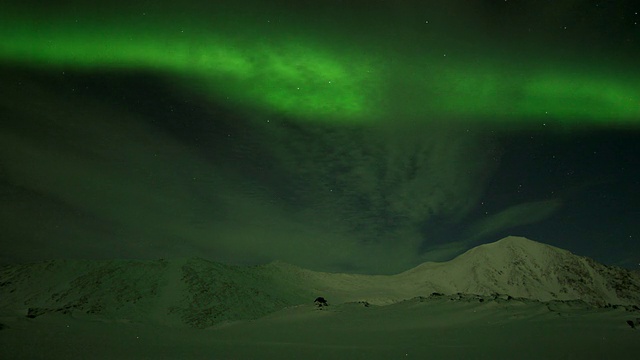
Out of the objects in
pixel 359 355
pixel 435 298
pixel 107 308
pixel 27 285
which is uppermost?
pixel 27 285

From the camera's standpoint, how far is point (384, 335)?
2322 centimetres

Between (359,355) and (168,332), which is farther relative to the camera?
(168,332)

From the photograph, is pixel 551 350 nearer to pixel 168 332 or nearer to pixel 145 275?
pixel 168 332

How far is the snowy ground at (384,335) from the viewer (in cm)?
1686

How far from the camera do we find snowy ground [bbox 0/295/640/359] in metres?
16.9

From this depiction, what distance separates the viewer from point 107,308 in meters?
116

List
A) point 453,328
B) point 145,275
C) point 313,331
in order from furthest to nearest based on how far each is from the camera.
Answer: point 145,275 → point 313,331 → point 453,328

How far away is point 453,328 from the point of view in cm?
2302

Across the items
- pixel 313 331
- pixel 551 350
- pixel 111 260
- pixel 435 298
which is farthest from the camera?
pixel 111 260

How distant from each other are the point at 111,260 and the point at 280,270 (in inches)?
3006

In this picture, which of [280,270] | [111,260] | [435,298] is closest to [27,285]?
[111,260]

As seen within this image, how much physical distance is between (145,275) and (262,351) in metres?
132

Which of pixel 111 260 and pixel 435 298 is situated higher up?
pixel 111 260

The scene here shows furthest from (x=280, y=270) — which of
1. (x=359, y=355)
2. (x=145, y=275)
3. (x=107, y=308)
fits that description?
(x=359, y=355)
